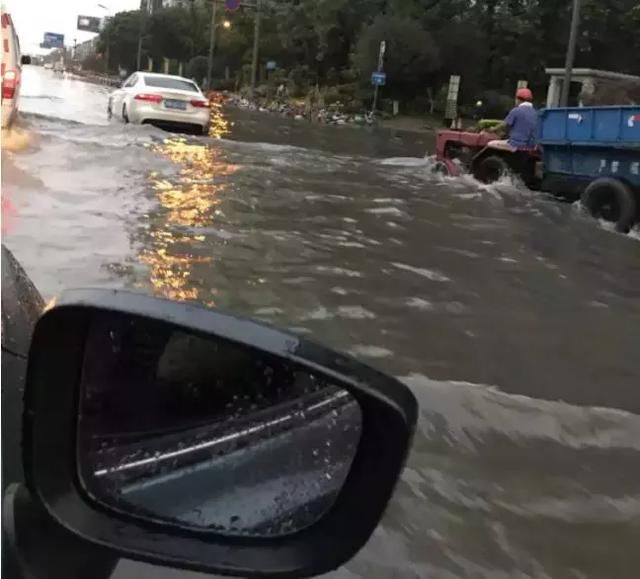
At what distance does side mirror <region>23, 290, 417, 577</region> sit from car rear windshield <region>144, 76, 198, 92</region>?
59.6 ft

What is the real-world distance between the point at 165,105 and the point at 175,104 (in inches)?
7.6

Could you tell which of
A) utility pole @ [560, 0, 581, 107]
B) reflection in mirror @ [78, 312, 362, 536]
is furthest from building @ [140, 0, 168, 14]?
reflection in mirror @ [78, 312, 362, 536]

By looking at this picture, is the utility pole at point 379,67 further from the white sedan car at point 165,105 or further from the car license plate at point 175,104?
the car license plate at point 175,104

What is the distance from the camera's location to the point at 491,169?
15039 mm

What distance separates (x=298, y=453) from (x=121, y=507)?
0.32 m

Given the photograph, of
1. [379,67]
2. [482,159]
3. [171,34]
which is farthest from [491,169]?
[171,34]

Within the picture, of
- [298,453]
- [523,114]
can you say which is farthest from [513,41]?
[298,453]

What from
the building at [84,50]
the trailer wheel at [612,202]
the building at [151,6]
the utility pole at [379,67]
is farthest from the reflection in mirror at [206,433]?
the building at [84,50]

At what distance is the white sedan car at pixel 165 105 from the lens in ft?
60.8

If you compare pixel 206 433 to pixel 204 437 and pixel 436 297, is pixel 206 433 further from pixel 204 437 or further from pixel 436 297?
pixel 436 297

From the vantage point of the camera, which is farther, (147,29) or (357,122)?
(147,29)

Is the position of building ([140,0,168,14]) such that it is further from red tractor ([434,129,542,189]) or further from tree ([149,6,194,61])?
red tractor ([434,129,542,189])

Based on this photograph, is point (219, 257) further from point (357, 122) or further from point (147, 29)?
point (147, 29)

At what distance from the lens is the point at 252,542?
1266 mm
